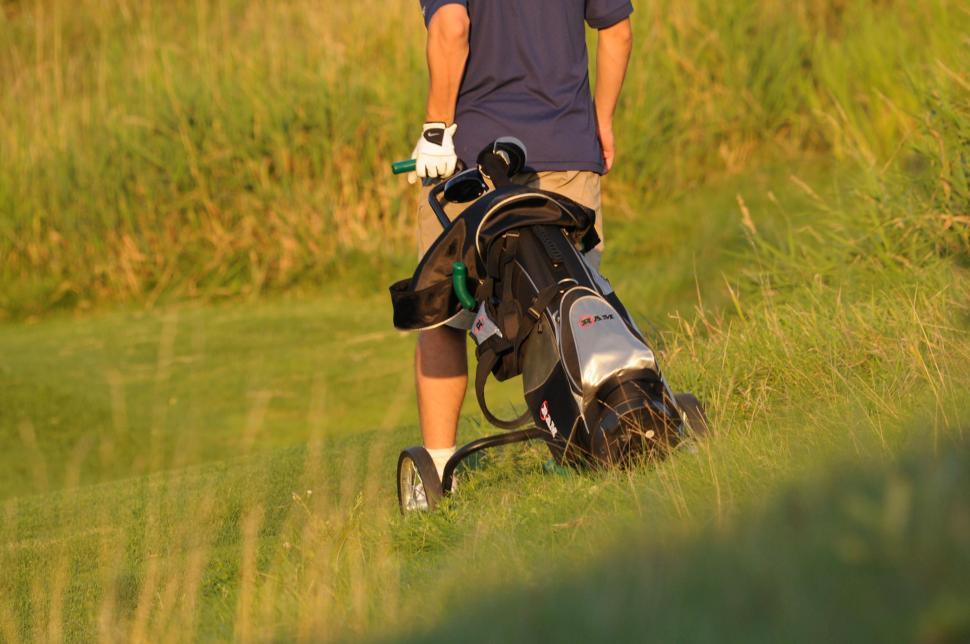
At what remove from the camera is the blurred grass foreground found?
2.47m

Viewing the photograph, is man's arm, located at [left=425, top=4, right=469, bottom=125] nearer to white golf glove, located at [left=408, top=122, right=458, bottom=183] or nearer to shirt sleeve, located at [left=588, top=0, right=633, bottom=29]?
white golf glove, located at [left=408, top=122, right=458, bottom=183]

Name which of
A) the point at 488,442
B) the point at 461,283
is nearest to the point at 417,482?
the point at 488,442

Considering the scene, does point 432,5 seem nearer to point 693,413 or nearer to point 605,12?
point 605,12

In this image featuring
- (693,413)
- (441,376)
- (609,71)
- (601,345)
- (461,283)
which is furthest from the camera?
(609,71)

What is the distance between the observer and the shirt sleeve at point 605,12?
475 centimetres

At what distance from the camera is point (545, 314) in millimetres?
3799

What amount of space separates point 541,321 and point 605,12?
140 cm

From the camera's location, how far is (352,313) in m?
9.88

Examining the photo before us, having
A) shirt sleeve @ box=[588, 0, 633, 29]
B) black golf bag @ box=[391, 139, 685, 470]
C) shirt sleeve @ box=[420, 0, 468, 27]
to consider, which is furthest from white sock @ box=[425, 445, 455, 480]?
shirt sleeve @ box=[588, 0, 633, 29]

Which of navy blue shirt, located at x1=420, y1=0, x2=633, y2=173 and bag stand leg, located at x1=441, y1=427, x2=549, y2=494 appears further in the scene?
navy blue shirt, located at x1=420, y1=0, x2=633, y2=173

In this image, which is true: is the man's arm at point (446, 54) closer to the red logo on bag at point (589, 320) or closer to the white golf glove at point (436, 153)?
the white golf glove at point (436, 153)

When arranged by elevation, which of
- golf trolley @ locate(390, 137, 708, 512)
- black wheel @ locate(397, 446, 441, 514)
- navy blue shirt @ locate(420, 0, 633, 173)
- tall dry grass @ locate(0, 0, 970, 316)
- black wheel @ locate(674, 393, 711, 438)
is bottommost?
tall dry grass @ locate(0, 0, 970, 316)

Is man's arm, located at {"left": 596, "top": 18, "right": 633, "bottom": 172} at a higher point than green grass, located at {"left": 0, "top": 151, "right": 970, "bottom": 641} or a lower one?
higher

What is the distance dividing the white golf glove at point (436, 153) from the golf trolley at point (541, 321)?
0.13ft
